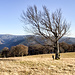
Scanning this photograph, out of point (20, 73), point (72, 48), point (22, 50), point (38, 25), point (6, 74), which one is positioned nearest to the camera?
point (6, 74)

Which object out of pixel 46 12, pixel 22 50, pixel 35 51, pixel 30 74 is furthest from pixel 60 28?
pixel 35 51

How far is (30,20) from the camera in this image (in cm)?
1806

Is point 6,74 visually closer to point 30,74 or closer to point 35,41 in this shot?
point 30,74

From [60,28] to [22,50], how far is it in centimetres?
6406

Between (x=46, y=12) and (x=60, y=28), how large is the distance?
344 centimetres

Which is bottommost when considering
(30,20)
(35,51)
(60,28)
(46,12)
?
(35,51)

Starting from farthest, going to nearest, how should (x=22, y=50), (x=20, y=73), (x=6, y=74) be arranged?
(x=22, y=50)
(x=20, y=73)
(x=6, y=74)

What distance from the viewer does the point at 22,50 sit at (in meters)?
79.4

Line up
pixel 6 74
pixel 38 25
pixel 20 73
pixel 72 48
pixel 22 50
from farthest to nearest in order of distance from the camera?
1. pixel 72 48
2. pixel 22 50
3. pixel 38 25
4. pixel 20 73
5. pixel 6 74

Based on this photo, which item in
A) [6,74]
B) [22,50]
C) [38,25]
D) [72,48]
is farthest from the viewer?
[72,48]

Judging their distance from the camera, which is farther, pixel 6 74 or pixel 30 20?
pixel 30 20

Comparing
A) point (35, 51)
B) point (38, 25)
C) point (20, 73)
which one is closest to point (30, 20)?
point (38, 25)

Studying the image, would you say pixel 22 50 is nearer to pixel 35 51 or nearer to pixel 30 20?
pixel 35 51

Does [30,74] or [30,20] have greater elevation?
[30,20]
